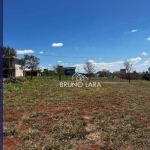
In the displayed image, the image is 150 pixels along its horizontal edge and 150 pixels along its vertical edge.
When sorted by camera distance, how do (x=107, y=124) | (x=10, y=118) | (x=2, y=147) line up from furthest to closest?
1. (x=10, y=118)
2. (x=107, y=124)
3. (x=2, y=147)

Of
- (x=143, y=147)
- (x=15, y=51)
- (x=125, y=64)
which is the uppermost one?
(x=15, y=51)

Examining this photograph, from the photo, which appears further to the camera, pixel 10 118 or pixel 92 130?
pixel 10 118

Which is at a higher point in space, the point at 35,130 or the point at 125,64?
the point at 125,64

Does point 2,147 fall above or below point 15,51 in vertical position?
below

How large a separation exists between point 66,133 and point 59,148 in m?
0.51

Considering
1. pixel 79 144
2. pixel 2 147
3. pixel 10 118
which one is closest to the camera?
pixel 2 147

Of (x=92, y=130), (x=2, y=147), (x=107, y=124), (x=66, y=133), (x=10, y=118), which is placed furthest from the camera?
(x=10, y=118)

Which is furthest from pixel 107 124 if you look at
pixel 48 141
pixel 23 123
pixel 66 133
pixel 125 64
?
pixel 125 64

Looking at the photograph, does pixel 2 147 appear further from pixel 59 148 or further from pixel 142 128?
pixel 142 128

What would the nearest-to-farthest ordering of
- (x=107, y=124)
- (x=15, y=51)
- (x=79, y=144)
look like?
(x=79, y=144)
(x=107, y=124)
(x=15, y=51)

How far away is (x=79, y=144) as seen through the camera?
2453 millimetres

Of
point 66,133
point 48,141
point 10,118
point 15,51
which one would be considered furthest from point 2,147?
point 15,51

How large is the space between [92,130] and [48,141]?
2.96 ft

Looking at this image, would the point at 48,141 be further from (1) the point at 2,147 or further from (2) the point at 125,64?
(2) the point at 125,64
